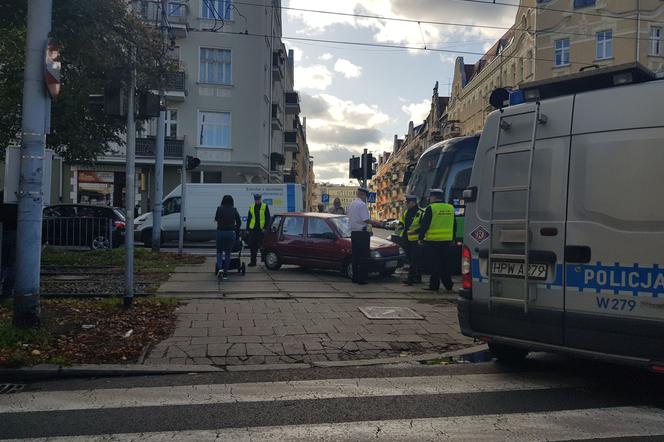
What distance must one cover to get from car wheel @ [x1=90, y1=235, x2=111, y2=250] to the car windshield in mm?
7355

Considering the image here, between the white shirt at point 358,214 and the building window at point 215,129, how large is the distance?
958 inches

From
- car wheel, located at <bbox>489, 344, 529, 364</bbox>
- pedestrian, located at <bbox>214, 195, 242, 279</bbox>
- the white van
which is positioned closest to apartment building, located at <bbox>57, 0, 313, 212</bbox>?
the white van

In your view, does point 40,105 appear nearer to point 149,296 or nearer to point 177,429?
point 149,296

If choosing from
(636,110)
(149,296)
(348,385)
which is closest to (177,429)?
(348,385)

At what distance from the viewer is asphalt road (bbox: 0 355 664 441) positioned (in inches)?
153

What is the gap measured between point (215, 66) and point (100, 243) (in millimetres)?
20503

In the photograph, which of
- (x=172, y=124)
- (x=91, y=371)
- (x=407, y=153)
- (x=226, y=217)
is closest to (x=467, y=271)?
(x=91, y=371)

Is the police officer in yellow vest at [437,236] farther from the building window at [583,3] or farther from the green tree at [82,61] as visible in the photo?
the building window at [583,3]

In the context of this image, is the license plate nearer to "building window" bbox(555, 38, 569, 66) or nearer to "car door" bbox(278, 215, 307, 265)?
"car door" bbox(278, 215, 307, 265)

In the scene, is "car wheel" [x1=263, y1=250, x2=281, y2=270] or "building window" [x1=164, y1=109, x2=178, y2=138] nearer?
"car wheel" [x1=263, y1=250, x2=281, y2=270]

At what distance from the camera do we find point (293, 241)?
1302cm

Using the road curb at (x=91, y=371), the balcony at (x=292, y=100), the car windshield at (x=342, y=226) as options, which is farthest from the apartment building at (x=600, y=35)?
the road curb at (x=91, y=371)

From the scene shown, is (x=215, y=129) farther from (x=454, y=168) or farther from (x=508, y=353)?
(x=508, y=353)

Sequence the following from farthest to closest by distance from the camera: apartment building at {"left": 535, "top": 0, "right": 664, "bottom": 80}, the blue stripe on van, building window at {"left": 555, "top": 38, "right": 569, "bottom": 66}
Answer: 1. building window at {"left": 555, "top": 38, "right": 569, "bottom": 66}
2. apartment building at {"left": 535, "top": 0, "right": 664, "bottom": 80}
3. the blue stripe on van
